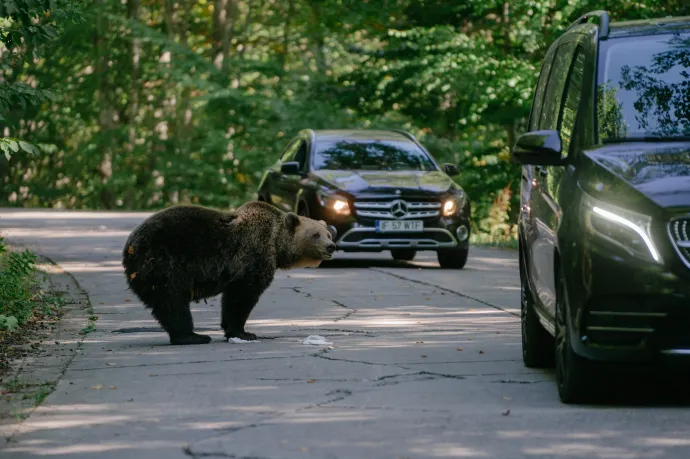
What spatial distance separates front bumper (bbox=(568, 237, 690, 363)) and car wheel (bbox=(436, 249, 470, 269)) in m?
11.6

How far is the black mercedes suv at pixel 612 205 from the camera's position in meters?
7.27

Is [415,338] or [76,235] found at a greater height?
[415,338]

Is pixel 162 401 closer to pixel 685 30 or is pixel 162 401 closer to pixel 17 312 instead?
pixel 685 30

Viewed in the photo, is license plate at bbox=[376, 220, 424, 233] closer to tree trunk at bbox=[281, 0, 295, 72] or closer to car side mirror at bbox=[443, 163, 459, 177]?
car side mirror at bbox=[443, 163, 459, 177]

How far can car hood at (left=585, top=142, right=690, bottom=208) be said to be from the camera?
7.32 m

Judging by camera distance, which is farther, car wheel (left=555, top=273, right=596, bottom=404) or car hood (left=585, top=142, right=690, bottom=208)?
car wheel (left=555, top=273, right=596, bottom=404)

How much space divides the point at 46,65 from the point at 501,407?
1577 inches

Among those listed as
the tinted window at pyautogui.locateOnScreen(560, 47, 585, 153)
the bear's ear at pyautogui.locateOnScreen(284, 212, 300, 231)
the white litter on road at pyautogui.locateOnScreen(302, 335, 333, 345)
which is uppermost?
the tinted window at pyautogui.locateOnScreen(560, 47, 585, 153)

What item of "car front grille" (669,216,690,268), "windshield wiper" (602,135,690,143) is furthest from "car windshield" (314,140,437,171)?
"car front grille" (669,216,690,268)

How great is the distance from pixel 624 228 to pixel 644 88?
1.26 metres

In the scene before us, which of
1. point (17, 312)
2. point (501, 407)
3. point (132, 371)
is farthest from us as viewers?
point (17, 312)

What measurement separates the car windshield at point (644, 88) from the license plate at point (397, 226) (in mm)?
10506

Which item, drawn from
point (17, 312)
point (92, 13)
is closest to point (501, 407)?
point (17, 312)

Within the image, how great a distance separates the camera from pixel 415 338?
1118 centimetres
